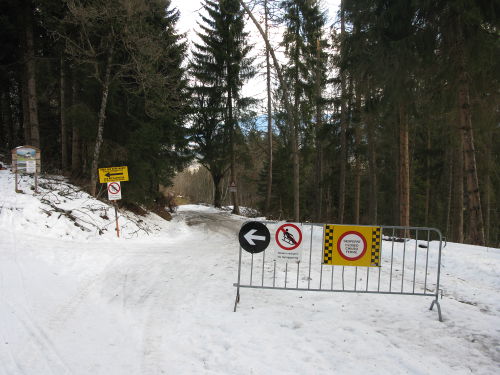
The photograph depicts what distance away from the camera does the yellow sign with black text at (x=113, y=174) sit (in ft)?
37.8

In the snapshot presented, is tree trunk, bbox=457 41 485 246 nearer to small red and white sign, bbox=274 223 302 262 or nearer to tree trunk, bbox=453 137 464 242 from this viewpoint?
tree trunk, bbox=453 137 464 242

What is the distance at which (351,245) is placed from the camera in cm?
532

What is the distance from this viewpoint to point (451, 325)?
181 inches

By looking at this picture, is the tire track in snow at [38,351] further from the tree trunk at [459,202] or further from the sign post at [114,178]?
the tree trunk at [459,202]

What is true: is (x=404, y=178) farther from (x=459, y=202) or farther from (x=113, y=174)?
(x=113, y=174)

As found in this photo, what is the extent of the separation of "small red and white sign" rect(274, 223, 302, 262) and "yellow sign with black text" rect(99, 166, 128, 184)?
791 centimetres

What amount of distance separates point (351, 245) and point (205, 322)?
2.61 meters

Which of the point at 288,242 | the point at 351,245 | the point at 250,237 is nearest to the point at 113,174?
the point at 250,237

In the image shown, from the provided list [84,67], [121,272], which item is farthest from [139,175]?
[121,272]

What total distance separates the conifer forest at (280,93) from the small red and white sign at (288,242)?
Answer: 762cm

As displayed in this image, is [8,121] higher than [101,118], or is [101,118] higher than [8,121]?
[8,121]

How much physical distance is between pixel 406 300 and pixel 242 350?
11.0ft

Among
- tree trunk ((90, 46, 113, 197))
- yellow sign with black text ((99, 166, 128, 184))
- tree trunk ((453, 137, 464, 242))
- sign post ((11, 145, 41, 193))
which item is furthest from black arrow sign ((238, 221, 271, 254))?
tree trunk ((453, 137, 464, 242))

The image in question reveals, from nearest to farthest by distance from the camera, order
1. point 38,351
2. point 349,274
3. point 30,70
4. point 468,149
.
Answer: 1. point 38,351
2. point 349,274
3. point 468,149
4. point 30,70
